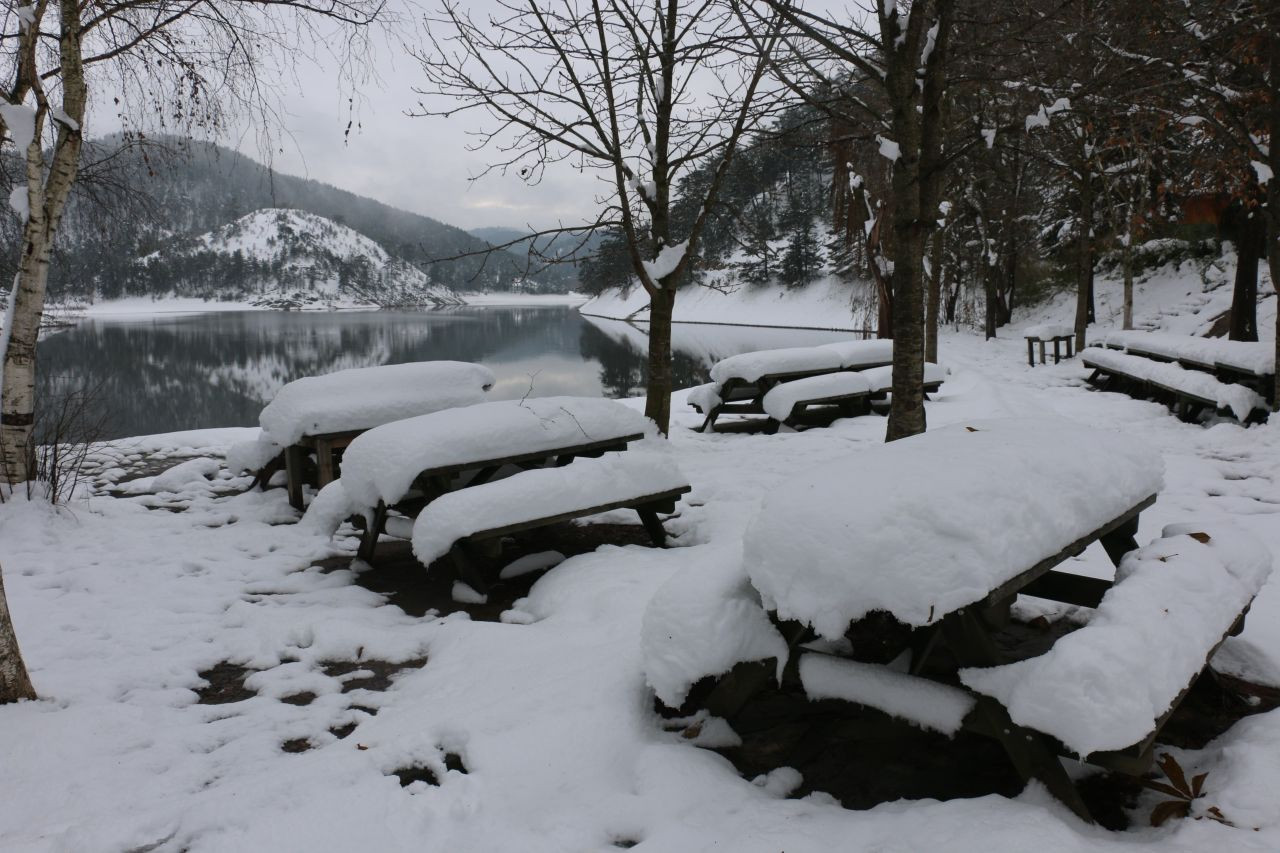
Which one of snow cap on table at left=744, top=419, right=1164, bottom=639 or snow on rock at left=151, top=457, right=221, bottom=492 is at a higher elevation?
snow cap on table at left=744, top=419, right=1164, bottom=639

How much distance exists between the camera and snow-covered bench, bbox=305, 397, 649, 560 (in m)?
5.06

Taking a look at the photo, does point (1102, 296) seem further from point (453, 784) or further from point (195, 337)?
point (195, 337)

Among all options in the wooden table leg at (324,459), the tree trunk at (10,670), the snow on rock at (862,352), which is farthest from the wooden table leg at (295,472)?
the snow on rock at (862,352)

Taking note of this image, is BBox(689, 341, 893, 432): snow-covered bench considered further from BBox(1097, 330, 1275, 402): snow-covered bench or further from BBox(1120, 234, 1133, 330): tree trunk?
BBox(1120, 234, 1133, 330): tree trunk

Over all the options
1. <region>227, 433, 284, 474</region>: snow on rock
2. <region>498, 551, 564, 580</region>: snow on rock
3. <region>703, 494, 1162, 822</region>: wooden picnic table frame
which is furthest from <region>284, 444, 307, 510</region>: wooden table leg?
<region>703, 494, 1162, 822</region>: wooden picnic table frame

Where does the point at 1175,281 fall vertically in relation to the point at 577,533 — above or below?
above

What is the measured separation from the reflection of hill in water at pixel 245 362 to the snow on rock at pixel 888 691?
28.0ft

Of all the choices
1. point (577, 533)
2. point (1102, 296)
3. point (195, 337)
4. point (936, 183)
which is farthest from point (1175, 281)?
point (195, 337)

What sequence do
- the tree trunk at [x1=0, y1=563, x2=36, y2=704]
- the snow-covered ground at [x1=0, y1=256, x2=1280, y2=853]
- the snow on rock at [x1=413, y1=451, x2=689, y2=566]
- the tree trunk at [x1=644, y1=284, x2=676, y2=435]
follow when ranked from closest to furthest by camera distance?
the snow-covered ground at [x1=0, y1=256, x2=1280, y2=853] → the tree trunk at [x1=0, y1=563, x2=36, y2=704] → the snow on rock at [x1=413, y1=451, x2=689, y2=566] → the tree trunk at [x1=644, y1=284, x2=676, y2=435]

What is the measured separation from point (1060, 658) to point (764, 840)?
1.06m

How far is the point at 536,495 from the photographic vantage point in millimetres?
4711

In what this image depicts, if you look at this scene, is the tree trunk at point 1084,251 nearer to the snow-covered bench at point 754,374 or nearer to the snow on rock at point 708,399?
the snow-covered bench at point 754,374

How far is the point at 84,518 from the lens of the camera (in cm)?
648

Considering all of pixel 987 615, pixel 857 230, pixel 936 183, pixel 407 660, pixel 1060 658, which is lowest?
pixel 407 660
